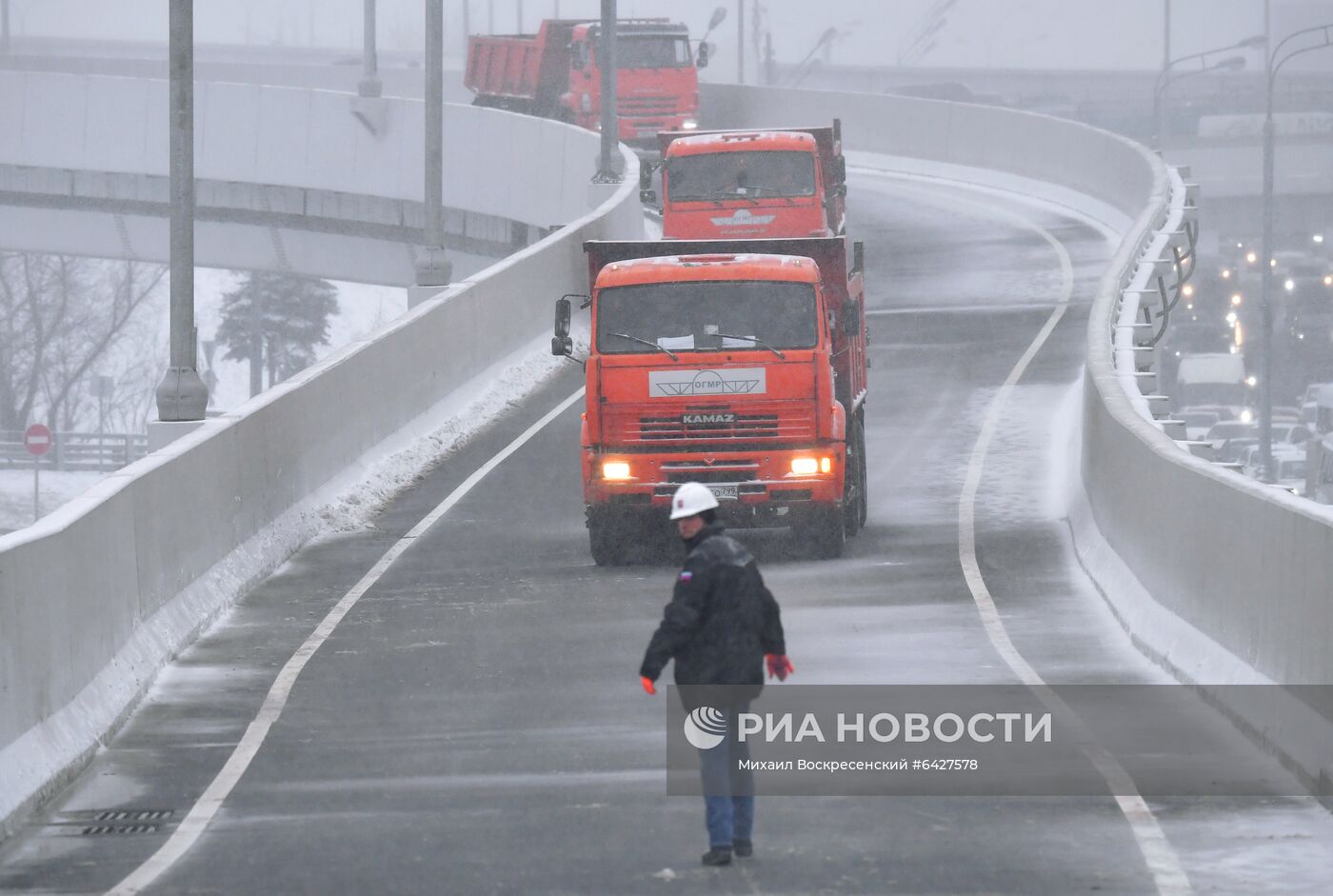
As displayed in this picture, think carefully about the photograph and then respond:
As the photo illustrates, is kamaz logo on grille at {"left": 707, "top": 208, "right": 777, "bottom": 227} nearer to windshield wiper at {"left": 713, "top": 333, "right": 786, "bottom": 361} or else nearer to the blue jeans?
windshield wiper at {"left": 713, "top": 333, "right": 786, "bottom": 361}

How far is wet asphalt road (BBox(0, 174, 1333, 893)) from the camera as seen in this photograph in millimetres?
9625

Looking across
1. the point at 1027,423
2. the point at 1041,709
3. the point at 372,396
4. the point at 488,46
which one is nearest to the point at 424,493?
the point at 372,396

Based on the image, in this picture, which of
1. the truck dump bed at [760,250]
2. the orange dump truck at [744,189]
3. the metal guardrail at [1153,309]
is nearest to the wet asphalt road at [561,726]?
the metal guardrail at [1153,309]

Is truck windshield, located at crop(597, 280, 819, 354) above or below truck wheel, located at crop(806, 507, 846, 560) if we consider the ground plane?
above

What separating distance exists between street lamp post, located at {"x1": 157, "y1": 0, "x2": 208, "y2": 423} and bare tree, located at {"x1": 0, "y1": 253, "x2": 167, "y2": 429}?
8200cm

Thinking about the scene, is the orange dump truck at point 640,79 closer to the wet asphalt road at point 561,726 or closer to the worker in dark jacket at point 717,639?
the wet asphalt road at point 561,726

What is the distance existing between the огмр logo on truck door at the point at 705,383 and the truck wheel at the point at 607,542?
1.17m

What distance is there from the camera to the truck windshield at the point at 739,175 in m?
32.1

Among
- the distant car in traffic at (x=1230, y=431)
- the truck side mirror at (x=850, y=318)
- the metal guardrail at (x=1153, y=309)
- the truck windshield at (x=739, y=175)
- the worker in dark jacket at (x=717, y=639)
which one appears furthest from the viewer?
the distant car in traffic at (x=1230, y=431)

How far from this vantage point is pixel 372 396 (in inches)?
988

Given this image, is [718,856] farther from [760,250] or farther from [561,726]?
[760,250]

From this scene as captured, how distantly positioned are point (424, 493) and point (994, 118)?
3333cm

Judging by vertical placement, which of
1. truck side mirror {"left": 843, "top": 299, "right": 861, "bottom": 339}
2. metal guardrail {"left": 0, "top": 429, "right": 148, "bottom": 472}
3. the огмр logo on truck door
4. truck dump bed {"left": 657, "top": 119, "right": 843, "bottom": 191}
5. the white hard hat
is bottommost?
metal guardrail {"left": 0, "top": 429, "right": 148, "bottom": 472}

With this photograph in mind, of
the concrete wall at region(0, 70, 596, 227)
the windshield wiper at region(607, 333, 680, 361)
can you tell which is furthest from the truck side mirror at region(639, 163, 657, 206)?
the windshield wiper at region(607, 333, 680, 361)
